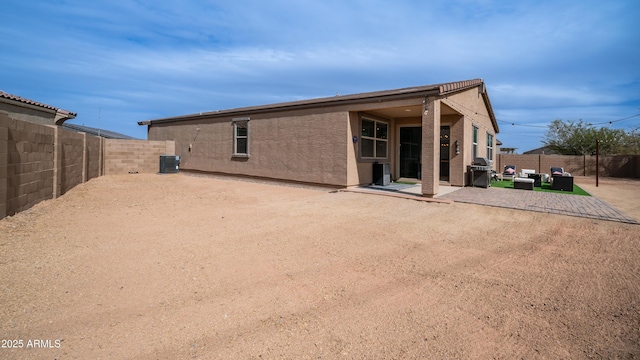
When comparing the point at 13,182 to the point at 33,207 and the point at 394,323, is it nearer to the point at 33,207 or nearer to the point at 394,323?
the point at 33,207

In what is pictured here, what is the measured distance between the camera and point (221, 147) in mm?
14672

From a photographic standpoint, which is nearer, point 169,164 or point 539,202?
point 539,202

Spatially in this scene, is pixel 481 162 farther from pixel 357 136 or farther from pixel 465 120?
pixel 357 136

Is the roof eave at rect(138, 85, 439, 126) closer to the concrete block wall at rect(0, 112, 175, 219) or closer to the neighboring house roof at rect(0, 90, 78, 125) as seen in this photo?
the concrete block wall at rect(0, 112, 175, 219)

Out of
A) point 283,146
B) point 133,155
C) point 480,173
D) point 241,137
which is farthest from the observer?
point 133,155

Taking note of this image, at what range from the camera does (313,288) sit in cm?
316

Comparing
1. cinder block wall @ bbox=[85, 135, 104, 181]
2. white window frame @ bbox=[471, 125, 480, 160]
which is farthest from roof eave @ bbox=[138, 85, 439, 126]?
white window frame @ bbox=[471, 125, 480, 160]

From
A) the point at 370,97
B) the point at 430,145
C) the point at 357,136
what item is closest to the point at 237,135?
the point at 357,136

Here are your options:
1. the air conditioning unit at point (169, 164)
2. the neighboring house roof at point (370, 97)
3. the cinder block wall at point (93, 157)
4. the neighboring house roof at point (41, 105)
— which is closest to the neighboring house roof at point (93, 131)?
the neighboring house roof at point (41, 105)

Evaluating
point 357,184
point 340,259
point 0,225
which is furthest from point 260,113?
point 340,259

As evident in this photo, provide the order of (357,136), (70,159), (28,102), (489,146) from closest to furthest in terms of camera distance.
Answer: (70,159), (357,136), (28,102), (489,146)

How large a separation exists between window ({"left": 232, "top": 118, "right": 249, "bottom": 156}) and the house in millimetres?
43

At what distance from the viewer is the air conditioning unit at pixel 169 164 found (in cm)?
1613

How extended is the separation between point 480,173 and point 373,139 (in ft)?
13.6
